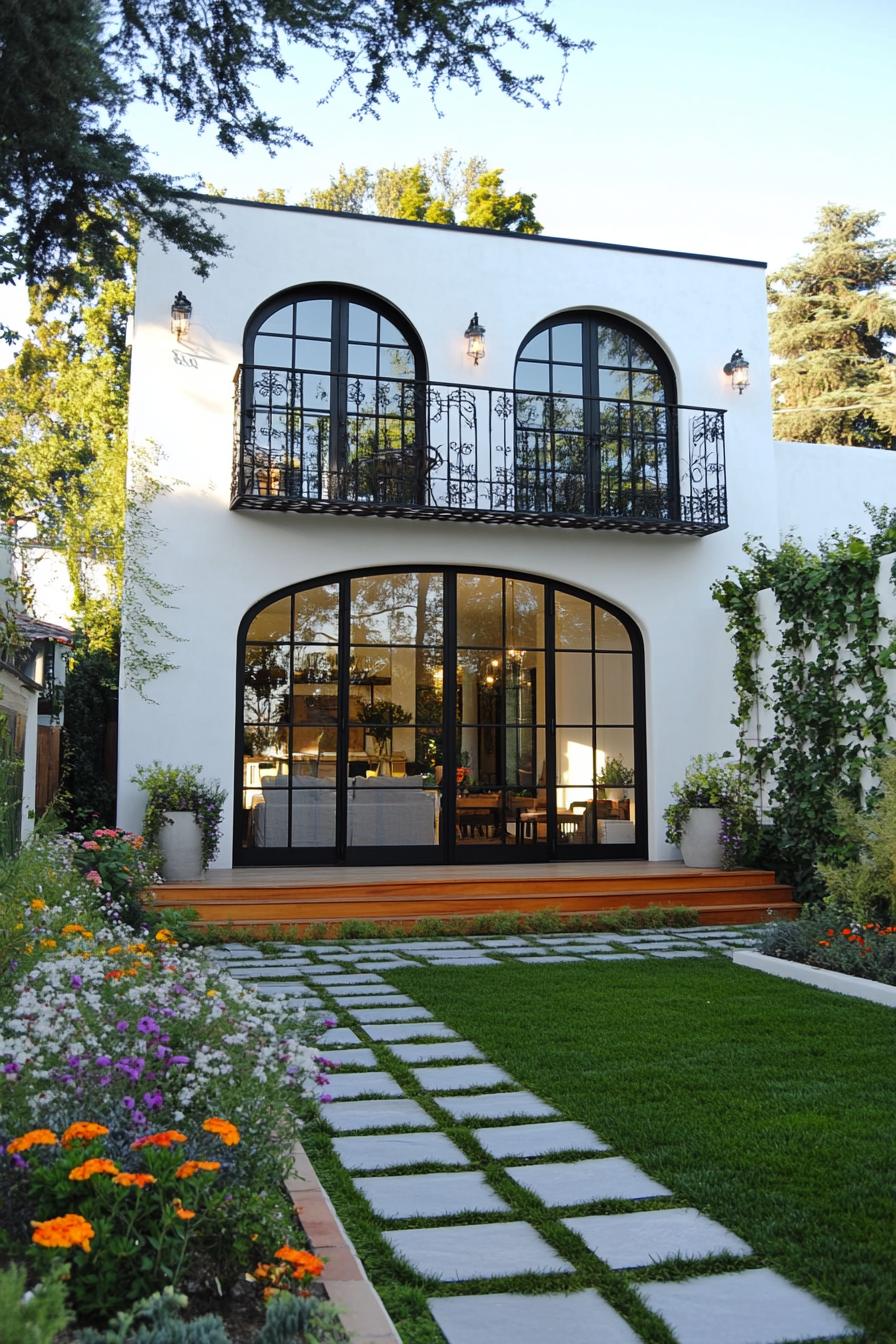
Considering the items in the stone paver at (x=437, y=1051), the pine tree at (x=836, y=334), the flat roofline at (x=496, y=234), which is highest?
the pine tree at (x=836, y=334)

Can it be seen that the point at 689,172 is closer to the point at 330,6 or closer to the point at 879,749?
the point at 879,749

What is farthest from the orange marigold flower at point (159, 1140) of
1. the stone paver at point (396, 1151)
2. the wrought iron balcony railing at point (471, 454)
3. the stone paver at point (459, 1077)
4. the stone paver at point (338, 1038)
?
the wrought iron balcony railing at point (471, 454)

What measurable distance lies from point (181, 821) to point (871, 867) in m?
5.10

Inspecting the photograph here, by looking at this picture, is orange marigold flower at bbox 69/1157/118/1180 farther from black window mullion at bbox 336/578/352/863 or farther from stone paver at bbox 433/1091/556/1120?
black window mullion at bbox 336/578/352/863

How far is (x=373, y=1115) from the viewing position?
12.2 feet

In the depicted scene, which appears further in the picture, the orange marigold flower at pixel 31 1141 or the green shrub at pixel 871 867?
the green shrub at pixel 871 867

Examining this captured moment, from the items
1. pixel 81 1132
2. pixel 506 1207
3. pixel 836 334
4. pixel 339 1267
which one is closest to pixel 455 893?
pixel 506 1207

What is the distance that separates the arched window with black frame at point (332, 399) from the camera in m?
9.85

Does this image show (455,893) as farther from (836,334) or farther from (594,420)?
(836,334)

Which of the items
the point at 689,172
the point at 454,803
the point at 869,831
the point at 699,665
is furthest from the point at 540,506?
the point at 869,831

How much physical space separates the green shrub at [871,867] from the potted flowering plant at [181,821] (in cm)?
468

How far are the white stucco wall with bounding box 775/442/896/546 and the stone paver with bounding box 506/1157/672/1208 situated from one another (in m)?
9.13

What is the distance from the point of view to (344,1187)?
10.0 ft

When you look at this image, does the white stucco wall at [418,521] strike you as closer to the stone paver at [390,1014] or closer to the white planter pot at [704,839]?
the white planter pot at [704,839]
